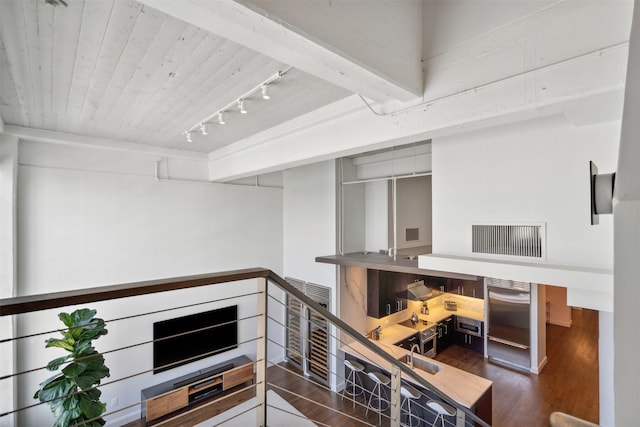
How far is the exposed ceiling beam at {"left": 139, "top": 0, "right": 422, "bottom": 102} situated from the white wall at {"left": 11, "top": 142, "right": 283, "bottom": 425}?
3.58 metres

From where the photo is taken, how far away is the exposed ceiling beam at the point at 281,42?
105 cm

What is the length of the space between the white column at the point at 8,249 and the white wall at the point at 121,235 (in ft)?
0.51

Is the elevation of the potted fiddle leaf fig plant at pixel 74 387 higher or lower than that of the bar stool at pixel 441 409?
higher

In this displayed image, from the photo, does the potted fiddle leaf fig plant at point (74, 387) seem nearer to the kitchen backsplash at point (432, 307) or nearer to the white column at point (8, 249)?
the white column at point (8, 249)

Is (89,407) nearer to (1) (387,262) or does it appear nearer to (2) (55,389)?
(2) (55,389)

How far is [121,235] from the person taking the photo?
3.97 metres

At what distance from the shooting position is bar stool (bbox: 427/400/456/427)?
3197 mm

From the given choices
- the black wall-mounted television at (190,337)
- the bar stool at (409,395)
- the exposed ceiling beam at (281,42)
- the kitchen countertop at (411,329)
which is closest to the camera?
the exposed ceiling beam at (281,42)

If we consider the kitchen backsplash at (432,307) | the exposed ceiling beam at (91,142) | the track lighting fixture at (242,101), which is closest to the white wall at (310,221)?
the kitchen backsplash at (432,307)

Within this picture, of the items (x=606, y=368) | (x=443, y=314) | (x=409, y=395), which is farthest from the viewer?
(x=443, y=314)

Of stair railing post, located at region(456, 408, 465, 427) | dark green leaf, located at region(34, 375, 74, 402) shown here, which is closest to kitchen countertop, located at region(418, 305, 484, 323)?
stair railing post, located at region(456, 408, 465, 427)

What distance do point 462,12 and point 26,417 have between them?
18.5 ft

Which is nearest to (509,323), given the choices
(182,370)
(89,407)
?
(182,370)

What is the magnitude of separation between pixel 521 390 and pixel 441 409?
2.10 meters
